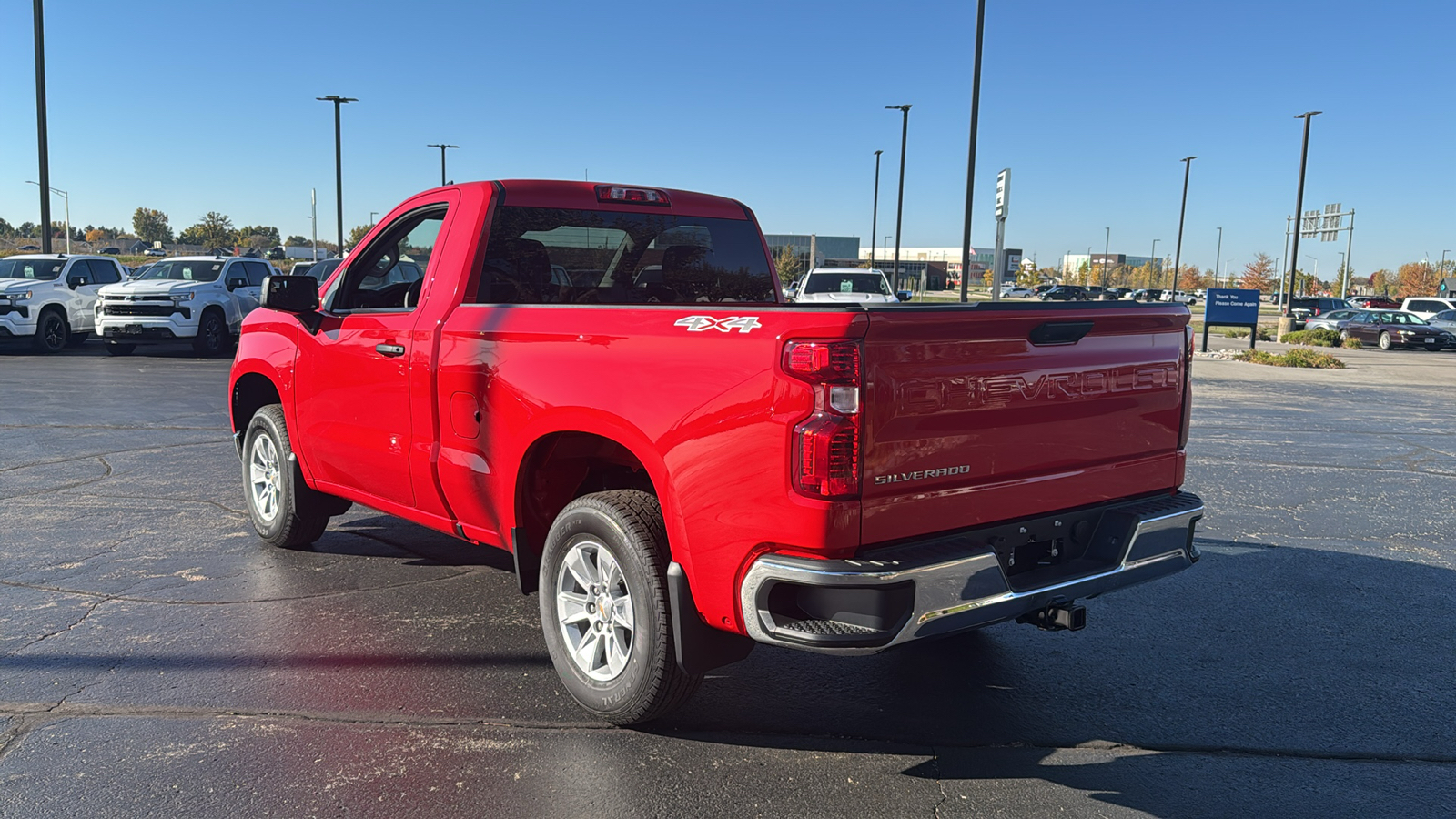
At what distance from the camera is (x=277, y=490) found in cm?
632

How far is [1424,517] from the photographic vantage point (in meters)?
7.84

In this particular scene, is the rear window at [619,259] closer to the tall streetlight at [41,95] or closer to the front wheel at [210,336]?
the front wheel at [210,336]

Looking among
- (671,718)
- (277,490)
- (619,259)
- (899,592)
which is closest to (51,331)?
(277,490)

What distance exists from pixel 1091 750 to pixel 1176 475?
121 centimetres

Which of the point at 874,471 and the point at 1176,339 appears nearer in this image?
the point at 874,471

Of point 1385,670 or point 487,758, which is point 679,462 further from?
point 1385,670

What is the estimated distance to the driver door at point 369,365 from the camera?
194 inches

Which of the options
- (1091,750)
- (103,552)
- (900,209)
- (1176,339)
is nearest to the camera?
(1091,750)

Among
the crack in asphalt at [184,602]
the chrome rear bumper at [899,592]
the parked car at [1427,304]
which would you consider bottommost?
the crack in asphalt at [184,602]

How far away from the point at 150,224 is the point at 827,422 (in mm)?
160704

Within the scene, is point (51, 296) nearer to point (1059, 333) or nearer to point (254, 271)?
point (254, 271)

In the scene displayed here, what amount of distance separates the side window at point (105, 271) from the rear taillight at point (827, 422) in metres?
22.8

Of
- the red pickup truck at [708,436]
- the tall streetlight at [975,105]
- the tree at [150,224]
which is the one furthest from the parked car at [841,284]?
the tree at [150,224]

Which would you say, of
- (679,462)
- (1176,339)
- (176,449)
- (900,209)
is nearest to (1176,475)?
(1176,339)
